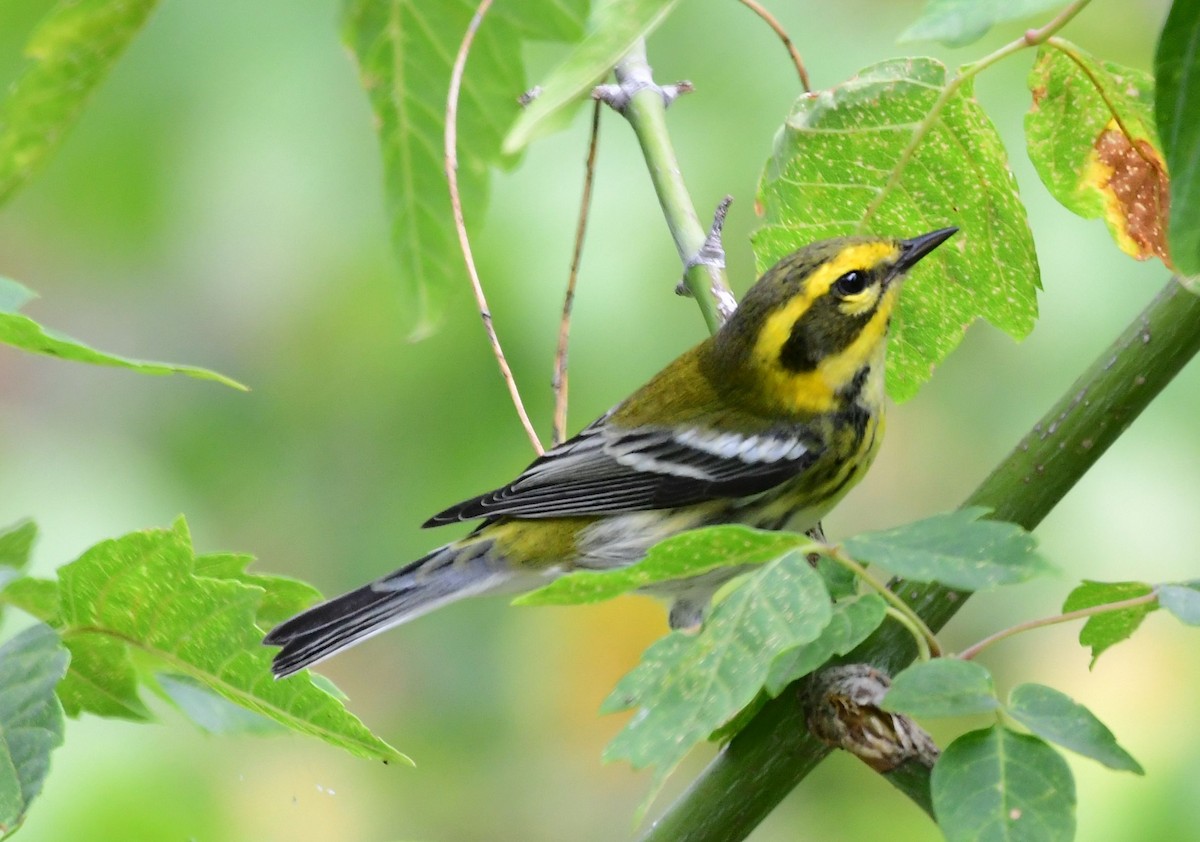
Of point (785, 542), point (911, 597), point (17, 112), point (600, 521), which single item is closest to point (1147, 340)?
point (911, 597)

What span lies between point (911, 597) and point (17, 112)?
1360mm

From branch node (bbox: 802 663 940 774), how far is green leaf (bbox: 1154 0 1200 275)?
1.73 ft

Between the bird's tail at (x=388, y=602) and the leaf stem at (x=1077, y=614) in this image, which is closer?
the leaf stem at (x=1077, y=614)

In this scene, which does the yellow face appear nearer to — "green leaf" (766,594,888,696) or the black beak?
the black beak

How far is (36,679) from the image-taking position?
117 cm

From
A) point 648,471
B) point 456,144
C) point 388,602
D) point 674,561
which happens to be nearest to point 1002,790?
point 674,561

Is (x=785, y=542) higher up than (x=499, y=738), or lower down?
higher up

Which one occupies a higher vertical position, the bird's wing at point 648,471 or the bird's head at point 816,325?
the bird's head at point 816,325

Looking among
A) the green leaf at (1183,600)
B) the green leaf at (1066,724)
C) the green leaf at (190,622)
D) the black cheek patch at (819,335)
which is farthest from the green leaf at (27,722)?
the black cheek patch at (819,335)

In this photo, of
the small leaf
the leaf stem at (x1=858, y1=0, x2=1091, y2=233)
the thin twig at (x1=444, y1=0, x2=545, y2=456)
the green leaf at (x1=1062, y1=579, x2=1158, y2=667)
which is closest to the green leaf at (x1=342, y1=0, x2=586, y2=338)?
the thin twig at (x1=444, y1=0, x2=545, y2=456)

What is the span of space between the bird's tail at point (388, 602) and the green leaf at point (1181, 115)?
5.43 feet

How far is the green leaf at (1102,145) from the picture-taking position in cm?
156

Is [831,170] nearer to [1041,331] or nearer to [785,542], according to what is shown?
[785,542]

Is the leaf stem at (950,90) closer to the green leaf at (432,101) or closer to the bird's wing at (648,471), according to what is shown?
the green leaf at (432,101)
